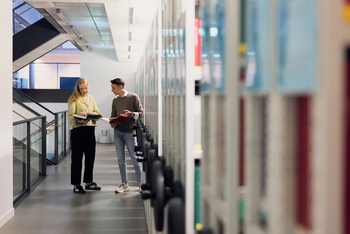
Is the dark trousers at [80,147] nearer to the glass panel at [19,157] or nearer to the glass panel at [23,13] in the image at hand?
the glass panel at [19,157]

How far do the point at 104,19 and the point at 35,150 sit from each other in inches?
113

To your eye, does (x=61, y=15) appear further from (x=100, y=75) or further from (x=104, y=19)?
(x=100, y=75)

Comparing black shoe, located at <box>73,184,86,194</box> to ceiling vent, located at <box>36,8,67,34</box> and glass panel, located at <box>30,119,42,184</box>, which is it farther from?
ceiling vent, located at <box>36,8,67,34</box>

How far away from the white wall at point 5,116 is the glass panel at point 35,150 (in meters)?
1.53

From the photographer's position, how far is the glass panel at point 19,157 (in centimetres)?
436

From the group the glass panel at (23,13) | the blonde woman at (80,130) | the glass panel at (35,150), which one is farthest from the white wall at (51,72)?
the blonde woman at (80,130)

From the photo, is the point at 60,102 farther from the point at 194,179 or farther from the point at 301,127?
the point at 301,127

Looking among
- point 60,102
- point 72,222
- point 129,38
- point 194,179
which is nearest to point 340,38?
point 194,179

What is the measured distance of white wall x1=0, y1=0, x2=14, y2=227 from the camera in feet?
11.5

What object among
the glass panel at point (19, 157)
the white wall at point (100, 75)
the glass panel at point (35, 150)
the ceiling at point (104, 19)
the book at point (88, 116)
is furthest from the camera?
the white wall at point (100, 75)

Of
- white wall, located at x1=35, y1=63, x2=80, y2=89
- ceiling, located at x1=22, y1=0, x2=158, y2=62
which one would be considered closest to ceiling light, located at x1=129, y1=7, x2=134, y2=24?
ceiling, located at x1=22, y1=0, x2=158, y2=62

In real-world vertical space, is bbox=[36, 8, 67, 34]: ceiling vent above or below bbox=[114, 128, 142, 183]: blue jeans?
above

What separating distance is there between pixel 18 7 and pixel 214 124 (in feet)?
33.6

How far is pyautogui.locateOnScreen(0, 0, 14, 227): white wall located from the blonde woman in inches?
42.4
